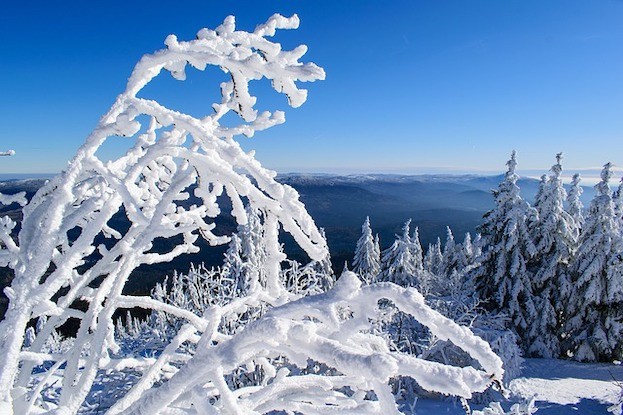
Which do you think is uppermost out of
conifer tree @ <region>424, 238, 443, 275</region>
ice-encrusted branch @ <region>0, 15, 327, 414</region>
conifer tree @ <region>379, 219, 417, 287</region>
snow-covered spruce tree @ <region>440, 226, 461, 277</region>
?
ice-encrusted branch @ <region>0, 15, 327, 414</region>

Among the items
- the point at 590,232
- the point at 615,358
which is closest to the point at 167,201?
the point at 590,232

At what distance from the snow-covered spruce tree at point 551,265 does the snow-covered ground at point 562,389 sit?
1.49 m

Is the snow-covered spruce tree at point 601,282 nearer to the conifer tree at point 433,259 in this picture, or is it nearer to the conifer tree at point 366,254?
the conifer tree at point 366,254

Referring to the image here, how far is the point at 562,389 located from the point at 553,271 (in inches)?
339

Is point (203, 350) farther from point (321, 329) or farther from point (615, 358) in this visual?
point (615, 358)

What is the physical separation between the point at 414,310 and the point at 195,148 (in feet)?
3.66

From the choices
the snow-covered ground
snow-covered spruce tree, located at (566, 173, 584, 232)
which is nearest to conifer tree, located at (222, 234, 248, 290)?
the snow-covered ground

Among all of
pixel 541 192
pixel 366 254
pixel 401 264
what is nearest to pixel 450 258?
pixel 366 254

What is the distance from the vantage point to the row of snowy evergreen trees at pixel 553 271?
21266mm

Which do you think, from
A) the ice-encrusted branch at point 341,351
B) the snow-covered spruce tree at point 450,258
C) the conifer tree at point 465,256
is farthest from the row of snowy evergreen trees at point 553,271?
the ice-encrusted branch at point 341,351

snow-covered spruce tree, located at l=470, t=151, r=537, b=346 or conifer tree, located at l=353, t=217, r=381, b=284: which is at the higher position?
snow-covered spruce tree, located at l=470, t=151, r=537, b=346

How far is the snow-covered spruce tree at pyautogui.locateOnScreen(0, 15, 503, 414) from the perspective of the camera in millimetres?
1262

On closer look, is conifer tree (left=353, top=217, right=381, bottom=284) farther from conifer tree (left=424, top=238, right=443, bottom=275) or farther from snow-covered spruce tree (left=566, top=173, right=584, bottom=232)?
snow-covered spruce tree (left=566, top=173, right=584, bottom=232)

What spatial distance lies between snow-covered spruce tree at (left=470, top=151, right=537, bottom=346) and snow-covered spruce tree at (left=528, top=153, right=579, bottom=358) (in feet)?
1.84
